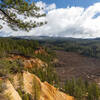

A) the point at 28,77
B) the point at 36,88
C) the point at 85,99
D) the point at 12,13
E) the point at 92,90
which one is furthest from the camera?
the point at 85,99

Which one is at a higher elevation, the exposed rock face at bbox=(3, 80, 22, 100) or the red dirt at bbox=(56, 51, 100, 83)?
Result: the exposed rock face at bbox=(3, 80, 22, 100)

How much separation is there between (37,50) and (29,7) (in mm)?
65668

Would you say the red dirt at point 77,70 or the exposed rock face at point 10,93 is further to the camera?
the red dirt at point 77,70

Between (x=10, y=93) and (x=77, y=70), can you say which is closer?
(x=10, y=93)

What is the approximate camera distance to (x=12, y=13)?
503 cm

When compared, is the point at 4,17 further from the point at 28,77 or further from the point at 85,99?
the point at 85,99

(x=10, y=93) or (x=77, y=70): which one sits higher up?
(x=10, y=93)

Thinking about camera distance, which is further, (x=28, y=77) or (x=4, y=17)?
(x=28, y=77)

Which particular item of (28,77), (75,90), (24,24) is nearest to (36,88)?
(28,77)

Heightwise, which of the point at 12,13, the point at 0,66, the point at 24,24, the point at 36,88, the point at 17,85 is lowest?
the point at 36,88

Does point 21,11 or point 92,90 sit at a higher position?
point 21,11

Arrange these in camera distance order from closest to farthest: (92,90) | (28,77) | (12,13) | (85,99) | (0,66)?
(12,13), (0,66), (28,77), (92,90), (85,99)

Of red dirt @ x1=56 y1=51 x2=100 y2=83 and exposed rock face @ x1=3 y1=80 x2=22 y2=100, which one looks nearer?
exposed rock face @ x1=3 y1=80 x2=22 y2=100

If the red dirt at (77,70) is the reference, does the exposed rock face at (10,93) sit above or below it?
above
